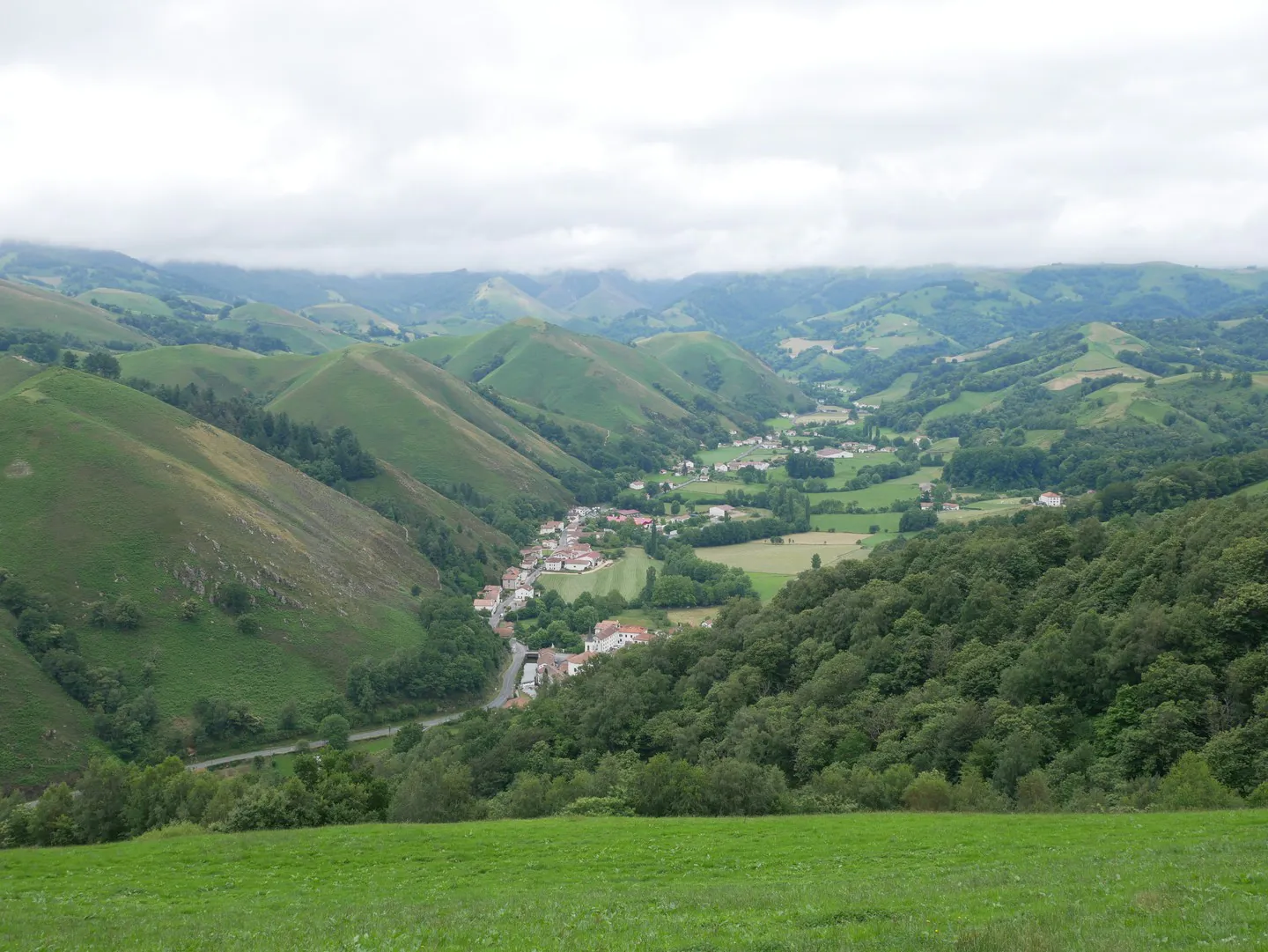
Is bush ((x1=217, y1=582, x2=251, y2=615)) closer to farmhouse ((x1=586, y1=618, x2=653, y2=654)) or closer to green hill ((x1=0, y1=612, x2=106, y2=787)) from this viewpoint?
green hill ((x1=0, y1=612, x2=106, y2=787))

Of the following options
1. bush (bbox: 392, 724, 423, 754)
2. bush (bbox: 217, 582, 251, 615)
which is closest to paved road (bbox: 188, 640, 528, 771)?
bush (bbox: 392, 724, 423, 754)

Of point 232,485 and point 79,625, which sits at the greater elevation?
point 232,485

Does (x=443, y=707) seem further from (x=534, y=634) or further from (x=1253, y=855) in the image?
(x=1253, y=855)

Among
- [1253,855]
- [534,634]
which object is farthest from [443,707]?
[1253,855]

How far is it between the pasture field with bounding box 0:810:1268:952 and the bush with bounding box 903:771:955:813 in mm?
2783

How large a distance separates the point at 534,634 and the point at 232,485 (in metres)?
47.2

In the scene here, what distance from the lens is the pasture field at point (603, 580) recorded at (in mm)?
137750

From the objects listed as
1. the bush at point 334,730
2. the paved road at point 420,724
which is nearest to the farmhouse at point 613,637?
the paved road at point 420,724

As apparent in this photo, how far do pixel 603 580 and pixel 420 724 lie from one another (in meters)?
55.6

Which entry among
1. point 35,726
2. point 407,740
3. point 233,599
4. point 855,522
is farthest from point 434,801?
point 855,522

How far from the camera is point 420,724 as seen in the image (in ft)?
300

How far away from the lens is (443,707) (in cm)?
9694

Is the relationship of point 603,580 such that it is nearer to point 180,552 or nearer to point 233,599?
point 233,599

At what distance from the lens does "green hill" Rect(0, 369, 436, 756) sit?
88.2 metres
